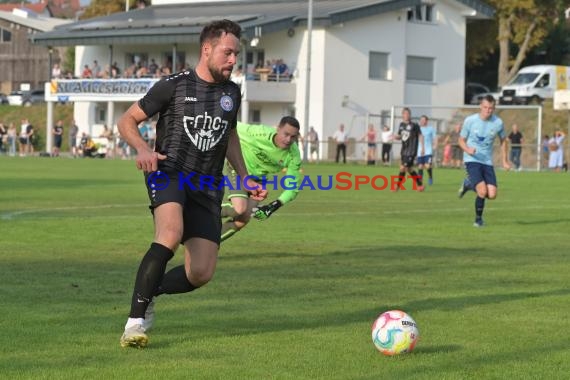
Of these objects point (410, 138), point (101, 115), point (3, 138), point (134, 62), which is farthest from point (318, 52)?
point (410, 138)

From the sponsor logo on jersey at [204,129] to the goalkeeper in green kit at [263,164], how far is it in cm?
388

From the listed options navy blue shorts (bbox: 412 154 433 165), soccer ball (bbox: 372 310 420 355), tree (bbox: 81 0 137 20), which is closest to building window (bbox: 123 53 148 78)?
tree (bbox: 81 0 137 20)

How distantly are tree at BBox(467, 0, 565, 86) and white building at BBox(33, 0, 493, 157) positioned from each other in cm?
412

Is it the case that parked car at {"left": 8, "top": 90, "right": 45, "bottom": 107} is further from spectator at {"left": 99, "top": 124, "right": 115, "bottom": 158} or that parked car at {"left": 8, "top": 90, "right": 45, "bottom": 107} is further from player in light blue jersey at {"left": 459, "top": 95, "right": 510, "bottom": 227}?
player in light blue jersey at {"left": 459, "top": 95, "right": 510, "bottom": 227}

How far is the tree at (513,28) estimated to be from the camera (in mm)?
70125

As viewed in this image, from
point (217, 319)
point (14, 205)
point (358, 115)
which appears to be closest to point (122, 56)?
point (358, 115)

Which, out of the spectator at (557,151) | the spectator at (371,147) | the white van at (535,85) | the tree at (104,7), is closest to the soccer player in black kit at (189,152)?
the spectator at (557,151)

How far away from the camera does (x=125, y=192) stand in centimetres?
2730

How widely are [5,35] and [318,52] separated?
52.0 metres

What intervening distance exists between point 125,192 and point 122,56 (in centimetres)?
4223

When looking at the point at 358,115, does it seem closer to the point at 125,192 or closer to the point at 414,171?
the point at 414,171

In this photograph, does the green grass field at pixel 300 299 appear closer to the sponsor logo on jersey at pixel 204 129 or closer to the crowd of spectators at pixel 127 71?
the sponsor logo on jersey at pixel 204 129

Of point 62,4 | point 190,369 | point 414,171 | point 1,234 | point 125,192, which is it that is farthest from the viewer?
point 62,4

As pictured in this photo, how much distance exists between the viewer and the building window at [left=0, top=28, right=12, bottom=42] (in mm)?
104375
